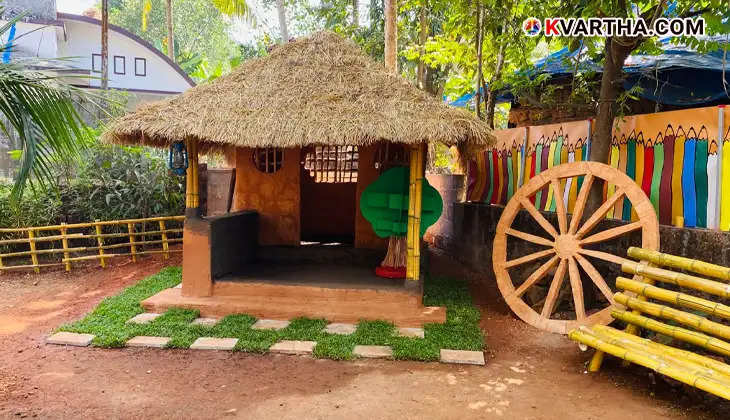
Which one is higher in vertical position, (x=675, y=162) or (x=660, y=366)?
(x=675, y=162)

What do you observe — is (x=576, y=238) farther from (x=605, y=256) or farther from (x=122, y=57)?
(x=122, y=57)

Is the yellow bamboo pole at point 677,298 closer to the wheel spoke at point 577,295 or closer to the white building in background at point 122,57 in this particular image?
the wheel spoke at point 577,295

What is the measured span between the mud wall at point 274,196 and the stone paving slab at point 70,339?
2852 millimetres

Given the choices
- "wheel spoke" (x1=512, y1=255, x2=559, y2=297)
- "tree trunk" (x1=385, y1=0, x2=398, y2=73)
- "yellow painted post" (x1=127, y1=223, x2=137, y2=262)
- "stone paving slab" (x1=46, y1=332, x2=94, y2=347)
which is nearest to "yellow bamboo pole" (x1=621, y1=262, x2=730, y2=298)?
"wheel spoke" (x1=512, y1=255, x2=559, y2=297)

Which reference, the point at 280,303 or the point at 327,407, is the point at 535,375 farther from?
the point at 280,303

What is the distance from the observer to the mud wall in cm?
734

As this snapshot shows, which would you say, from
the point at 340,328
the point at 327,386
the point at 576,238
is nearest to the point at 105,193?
the point at 340,328

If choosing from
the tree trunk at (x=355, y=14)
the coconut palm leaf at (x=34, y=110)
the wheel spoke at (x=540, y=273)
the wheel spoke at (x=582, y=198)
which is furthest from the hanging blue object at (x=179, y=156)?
the tree trunk at (x=355, y=14)

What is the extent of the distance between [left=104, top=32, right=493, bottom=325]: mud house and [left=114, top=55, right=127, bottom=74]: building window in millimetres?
11907

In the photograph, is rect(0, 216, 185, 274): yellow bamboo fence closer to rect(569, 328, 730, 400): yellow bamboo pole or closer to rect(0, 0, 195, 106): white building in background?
rect(569, 328, 730, 400): yellow bamboo pole

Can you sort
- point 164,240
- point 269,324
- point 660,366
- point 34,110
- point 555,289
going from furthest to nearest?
point 164,240
point 269,324
point 555,289
point 660,366
point 34,110

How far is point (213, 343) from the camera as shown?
4.92 meters

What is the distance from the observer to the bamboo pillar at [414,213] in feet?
18.6

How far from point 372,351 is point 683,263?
107 inches
